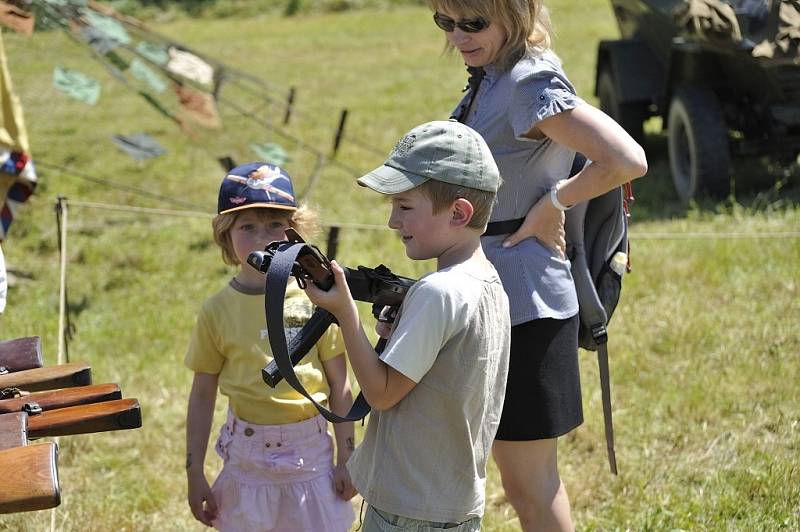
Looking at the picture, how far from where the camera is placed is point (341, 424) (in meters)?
2.96

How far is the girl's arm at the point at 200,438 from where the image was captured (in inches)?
117

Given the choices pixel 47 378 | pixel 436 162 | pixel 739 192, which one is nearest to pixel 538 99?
pixel 436 162

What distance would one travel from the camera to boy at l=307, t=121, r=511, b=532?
6.95 ft

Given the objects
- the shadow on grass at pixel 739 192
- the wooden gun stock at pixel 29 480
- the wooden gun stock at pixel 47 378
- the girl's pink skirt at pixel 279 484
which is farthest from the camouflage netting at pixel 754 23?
the wooden gun stock at pixel 29 480

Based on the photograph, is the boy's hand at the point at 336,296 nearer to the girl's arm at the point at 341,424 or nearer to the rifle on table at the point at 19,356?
the girl's arm at the point at 341,424

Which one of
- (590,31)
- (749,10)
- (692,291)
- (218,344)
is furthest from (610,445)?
(590,31)

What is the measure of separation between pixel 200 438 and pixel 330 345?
0.45 m

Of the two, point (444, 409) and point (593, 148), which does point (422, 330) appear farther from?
point (593, 148)

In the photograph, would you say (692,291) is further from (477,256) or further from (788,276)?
(477,256)

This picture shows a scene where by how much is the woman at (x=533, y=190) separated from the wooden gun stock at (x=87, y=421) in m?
0.91

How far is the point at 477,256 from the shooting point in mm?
2256

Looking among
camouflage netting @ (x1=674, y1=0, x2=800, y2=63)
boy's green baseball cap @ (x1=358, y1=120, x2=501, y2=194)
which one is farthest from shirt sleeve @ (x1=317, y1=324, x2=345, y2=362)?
camouflage netting @ (x1=674, y1=0, x2=800, y2=63)

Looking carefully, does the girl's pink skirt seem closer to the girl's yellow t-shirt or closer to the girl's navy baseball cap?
the girl's yellow t-shirt

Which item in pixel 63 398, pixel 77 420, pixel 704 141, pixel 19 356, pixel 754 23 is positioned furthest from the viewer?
pixel 704 141
